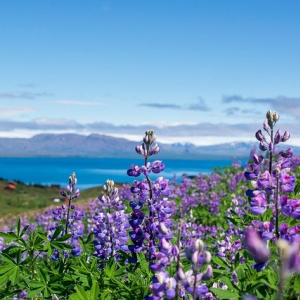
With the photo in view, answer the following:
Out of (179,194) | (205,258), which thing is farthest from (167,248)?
(179,194)

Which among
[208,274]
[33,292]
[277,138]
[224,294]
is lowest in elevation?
[33,292]

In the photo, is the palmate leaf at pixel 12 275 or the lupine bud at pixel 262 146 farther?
the palmate leaf at pixel 12 275

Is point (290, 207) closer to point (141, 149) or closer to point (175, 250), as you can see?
point (175, 250)

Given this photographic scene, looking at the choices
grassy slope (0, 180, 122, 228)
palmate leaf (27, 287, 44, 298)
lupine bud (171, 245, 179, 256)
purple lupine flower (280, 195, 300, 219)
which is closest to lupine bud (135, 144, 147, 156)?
palmate leaf (27, 287, 44, 298)

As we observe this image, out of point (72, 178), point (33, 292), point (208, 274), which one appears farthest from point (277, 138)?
point (72, 178)

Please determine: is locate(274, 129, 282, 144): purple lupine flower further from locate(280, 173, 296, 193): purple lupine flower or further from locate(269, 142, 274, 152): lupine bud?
locate(280, 173, 296, 193): purple lupine flower

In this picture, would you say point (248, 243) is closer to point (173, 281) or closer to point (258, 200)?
point (173, 281)

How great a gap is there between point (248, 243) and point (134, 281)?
1893mm

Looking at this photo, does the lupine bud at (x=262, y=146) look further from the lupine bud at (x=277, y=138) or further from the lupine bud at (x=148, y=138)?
the lupine bud at (x=148, y=138)

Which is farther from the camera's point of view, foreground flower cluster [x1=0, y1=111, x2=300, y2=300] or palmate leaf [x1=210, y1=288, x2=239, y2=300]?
palmate leaf [x1=210, y1=288, x2=239, y2=300]

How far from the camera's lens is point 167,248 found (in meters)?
2.57

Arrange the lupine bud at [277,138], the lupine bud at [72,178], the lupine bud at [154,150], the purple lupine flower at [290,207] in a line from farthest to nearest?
the lupine bud at [72,178] → the lupine bud at [154,150] → the lupine bud at [277,138] → the purple lupine flower at [290,207]

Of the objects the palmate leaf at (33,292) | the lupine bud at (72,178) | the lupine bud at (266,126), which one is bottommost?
the palmate leaf at (33,292)

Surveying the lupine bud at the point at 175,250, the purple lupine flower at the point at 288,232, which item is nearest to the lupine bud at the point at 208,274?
the lupine bud at the point at 175,250
